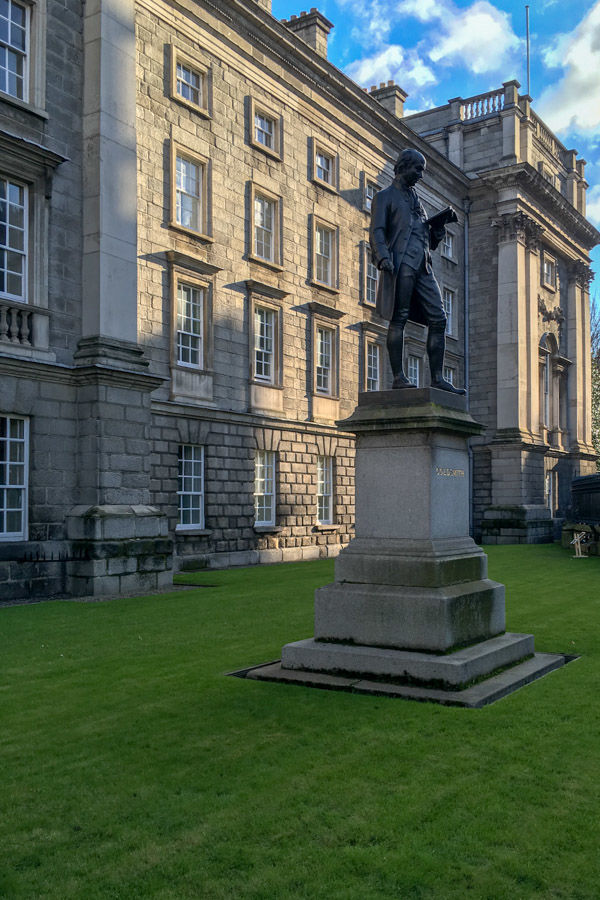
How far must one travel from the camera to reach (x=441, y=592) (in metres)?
7.19

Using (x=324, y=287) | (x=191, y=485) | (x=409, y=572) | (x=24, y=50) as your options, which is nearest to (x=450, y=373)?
(x=324, y=287)

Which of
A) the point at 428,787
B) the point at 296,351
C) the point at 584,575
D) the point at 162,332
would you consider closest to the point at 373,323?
the point at 296,351

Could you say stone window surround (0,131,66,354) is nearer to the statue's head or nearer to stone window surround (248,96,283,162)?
stone window surround (248,96,283,162)

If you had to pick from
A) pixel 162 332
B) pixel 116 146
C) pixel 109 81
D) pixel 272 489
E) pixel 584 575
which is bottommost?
pixel 584 575

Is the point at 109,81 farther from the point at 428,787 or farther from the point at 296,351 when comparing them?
the point at 428,787

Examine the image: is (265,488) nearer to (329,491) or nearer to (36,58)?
(329,491)

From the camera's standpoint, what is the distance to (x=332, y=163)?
89.5 feet

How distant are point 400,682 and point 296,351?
1848 cm

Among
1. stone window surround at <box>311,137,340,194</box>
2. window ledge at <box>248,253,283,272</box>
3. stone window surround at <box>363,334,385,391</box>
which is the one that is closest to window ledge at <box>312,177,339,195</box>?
stone window surround at <box>311,137,340,194</box>

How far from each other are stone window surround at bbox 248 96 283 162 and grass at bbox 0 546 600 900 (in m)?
18.3

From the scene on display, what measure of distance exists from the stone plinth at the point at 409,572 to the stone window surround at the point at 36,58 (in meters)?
11.5

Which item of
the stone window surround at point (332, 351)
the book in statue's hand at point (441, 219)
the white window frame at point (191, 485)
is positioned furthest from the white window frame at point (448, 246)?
the book in statue's hand at point (441, 219)

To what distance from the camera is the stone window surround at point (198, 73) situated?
2012 cm

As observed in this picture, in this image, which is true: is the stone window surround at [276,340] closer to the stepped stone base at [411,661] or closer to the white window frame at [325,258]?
the white window frame at [325,258]
